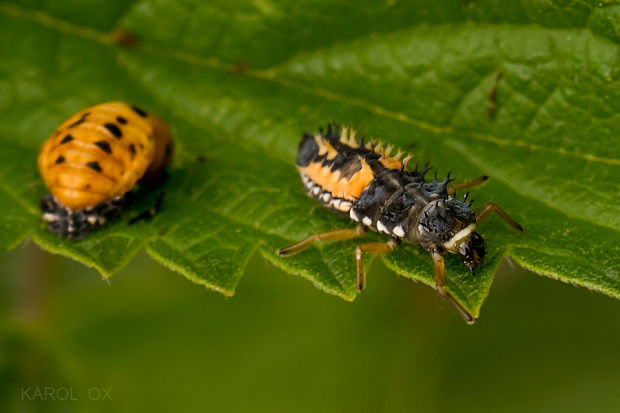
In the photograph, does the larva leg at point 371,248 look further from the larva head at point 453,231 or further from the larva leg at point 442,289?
the larva leg at point 442,289

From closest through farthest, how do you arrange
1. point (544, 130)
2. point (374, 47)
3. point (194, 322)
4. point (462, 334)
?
point (544, 130)
point (374, 47)
point (462, 334)
point (194, 322)

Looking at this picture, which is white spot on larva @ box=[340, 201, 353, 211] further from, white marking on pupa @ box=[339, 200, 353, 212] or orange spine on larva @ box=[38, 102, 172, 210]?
orange spine on larva @ box=[38, 102, 172, 210]

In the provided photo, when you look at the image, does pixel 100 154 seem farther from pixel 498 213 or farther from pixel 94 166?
pixel 498 213

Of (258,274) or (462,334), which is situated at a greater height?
(462,334)

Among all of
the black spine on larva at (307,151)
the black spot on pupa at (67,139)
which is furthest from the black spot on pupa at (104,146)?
the black spine on larva at (307,151)

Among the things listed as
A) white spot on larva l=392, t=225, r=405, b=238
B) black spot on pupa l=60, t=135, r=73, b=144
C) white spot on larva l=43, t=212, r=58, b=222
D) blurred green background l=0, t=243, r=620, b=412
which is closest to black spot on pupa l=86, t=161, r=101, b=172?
black spot on pupa l=60, t=135, r=73, b=144

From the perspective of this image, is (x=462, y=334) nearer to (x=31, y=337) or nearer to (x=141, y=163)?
(x=141, y=163)

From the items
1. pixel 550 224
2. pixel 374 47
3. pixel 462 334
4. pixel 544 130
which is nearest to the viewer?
pixel 550 224

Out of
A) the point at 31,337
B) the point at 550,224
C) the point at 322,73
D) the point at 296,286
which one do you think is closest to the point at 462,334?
the point at 296,286
